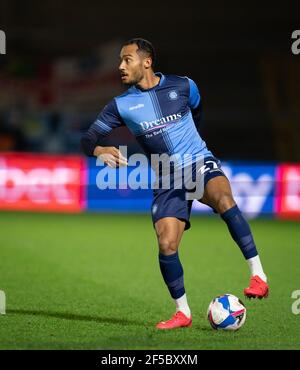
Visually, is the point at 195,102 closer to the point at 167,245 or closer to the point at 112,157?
the point at 112,157

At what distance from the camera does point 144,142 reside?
679 cm

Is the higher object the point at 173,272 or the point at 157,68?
the point at 157,68

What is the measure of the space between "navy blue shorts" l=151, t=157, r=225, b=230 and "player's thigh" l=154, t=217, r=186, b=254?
0.13 feet

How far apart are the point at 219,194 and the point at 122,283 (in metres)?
2.72

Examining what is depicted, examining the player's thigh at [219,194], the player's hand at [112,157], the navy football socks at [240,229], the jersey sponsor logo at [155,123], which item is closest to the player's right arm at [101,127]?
the player's hand at [112,157]

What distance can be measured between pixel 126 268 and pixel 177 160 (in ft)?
11.5

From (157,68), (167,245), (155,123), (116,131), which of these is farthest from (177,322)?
(157,68)

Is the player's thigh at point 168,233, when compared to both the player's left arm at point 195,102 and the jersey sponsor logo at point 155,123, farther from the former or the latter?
the player's left arm at point 195,102

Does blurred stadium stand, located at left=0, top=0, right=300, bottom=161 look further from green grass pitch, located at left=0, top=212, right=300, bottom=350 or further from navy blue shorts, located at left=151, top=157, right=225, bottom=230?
navy blue shorts, located at left=151, top=157, right=225, bottom=230

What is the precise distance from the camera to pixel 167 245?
6469 mm

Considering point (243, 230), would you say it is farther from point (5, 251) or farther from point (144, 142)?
point (5, 251)

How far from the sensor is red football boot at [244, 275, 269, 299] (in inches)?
246

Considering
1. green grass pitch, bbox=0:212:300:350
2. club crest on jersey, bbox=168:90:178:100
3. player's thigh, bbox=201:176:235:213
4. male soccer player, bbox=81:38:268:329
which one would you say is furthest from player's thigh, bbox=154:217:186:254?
club crest on jersey, bbox=168:90:178:100

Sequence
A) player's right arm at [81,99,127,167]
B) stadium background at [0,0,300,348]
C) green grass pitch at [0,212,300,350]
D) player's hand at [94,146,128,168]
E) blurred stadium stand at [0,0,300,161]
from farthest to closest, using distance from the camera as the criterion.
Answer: blurred stadium stand at [0,0,300,161] < stadium background at [0,0,300,348] < player's right arm at [81,99,127,167] < player's hand at [94,146,128,168] < green grass pitch at [0,212,300,350]
